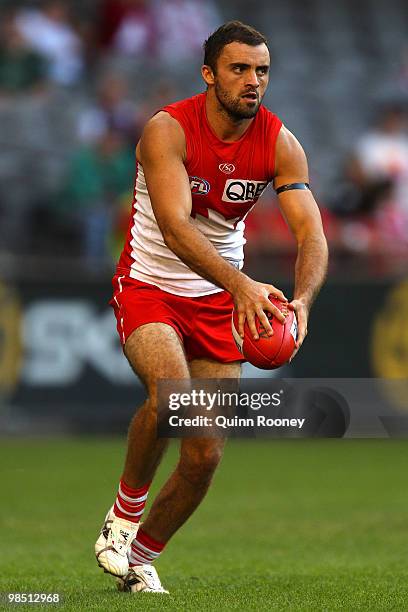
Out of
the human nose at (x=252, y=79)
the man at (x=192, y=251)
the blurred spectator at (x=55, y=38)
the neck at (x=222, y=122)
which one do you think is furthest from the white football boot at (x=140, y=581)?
the blurred spectator at (x=55, y=38)

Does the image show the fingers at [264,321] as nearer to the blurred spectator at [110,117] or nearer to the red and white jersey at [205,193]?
the red and white jersey at [205,193]

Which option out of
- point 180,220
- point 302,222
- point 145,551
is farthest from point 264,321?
point 145,551

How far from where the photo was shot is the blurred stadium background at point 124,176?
46.4 feet

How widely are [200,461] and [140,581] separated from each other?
75 centimetres

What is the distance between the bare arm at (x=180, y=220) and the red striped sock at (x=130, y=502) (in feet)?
3.68

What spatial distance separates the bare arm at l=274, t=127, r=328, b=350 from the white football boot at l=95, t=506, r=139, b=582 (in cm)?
145

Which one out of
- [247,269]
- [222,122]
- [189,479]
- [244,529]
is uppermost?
[222,122]

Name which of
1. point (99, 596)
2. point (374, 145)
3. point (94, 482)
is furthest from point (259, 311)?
point (374, 145)

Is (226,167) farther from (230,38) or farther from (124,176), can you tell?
(124,176)

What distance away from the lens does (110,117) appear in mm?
16719

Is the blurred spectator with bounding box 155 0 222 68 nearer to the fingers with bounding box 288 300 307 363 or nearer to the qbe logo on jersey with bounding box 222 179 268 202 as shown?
the qbe logo on jersey with bounding box 222 179 268 202

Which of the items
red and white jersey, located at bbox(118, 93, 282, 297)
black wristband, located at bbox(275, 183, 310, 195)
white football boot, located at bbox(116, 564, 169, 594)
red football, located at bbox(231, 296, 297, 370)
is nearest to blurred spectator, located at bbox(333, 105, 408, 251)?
red and white jersey, located at bbox(118, 93, 282, 297)

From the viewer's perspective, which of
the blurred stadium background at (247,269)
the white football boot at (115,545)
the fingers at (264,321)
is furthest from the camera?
the blurred stadium background at (247,269)

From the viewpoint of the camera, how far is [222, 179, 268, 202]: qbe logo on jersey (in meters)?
6.83
